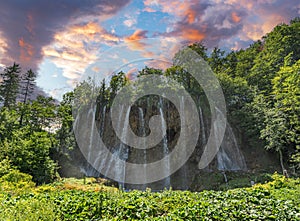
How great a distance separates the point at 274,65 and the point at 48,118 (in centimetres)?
2302

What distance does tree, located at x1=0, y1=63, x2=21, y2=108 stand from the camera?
2658 centimetres

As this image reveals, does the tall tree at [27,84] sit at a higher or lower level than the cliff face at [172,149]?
higher

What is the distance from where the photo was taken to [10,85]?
88.6 feet

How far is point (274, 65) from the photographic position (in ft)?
70.0

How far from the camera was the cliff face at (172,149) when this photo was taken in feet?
57.0

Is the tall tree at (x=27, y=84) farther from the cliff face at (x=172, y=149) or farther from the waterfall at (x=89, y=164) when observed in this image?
the cliff face at (x=172, y=149)

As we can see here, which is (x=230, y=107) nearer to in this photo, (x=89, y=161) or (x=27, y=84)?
(x=89, y=161)

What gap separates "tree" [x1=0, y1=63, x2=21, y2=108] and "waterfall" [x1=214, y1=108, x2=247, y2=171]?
25.0 metres

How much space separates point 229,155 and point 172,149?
16.0 ft

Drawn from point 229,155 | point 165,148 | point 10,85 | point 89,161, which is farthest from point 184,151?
point 10,85

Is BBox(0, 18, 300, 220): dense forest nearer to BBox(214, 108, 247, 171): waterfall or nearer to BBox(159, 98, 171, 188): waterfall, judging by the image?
BBox(214, 108, 247, 171): waterfall

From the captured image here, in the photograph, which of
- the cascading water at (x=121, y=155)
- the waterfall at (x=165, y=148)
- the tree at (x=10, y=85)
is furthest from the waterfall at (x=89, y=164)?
the tree at (x=10, y=85)

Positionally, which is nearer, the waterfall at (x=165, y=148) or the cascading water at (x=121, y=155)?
the waterfall at (x=165, y=148)

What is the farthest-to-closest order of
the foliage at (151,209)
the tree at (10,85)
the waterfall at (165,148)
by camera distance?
1. the tree at (10,85)
2. the waterfall at (165,148)
3. the foliage at (151,209)
